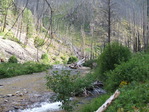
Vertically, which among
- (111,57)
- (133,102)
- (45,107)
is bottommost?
(45,107)

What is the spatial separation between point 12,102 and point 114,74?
5153 mm

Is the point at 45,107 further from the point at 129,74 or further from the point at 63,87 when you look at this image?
the point at 129,74

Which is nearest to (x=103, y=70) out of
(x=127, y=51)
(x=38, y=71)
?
(x=127, y=51)

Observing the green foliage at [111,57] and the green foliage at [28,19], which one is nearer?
the green foliage at [111,57]

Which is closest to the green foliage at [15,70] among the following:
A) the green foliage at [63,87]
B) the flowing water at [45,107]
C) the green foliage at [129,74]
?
the flowing water at [45,107]

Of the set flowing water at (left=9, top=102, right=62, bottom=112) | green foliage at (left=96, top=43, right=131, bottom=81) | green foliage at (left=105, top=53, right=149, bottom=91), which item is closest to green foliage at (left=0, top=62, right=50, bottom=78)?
green foliage at (left=96, top=43, right=131, bottom=81)

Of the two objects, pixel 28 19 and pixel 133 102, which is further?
pixel 28 19

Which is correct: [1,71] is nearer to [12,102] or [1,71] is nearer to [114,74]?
[12,102]

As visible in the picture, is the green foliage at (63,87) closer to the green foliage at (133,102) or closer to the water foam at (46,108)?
the water foam at (46,108)

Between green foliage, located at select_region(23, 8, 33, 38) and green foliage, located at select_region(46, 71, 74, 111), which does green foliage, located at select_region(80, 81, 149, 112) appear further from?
green foliage, located at select_region(23, 8, 33, 38)

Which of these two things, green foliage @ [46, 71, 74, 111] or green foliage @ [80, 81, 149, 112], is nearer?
green foliage @ [80, 81, 149, 112]

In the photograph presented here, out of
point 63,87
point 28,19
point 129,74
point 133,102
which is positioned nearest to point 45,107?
point 63,87

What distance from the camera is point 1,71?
2070 cm

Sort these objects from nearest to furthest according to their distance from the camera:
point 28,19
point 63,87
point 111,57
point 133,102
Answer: point 133,102 → point 63,87 → point 111,57 → point 28,19
